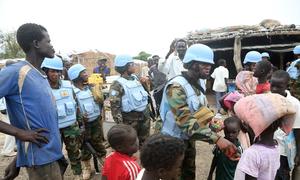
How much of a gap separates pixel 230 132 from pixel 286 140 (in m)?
0.58

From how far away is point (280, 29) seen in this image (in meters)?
11.1

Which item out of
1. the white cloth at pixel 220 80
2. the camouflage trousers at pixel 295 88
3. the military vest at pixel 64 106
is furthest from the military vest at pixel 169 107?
the white cloth at pixel 220 80

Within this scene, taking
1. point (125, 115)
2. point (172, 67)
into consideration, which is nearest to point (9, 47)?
point (172, 67)

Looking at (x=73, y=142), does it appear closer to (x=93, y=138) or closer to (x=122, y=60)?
(x=93, y=138)

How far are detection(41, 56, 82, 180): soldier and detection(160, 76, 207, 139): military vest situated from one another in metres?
1.64

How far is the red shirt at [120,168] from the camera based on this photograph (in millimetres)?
2322

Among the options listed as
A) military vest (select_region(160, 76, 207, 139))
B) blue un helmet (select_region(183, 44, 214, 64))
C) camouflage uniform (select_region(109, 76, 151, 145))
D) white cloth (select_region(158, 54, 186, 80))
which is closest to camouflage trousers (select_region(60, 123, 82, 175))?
camouflage uniform (select_region(109, 76, 151, 145))

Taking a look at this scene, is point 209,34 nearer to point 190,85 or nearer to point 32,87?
point 190,85

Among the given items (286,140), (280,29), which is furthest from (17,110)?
(280,29)

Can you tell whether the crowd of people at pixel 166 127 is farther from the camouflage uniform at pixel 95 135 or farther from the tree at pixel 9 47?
the tree at pixel 9 47

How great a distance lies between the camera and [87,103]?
4828 mm

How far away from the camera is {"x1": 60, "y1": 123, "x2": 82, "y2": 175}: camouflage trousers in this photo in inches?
170

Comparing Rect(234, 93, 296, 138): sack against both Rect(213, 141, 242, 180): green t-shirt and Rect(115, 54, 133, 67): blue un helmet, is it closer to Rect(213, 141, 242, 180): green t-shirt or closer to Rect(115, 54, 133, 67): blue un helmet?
Rect(213, 141, 242, 180): green t-shirt

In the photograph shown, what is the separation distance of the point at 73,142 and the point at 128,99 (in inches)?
40.3
